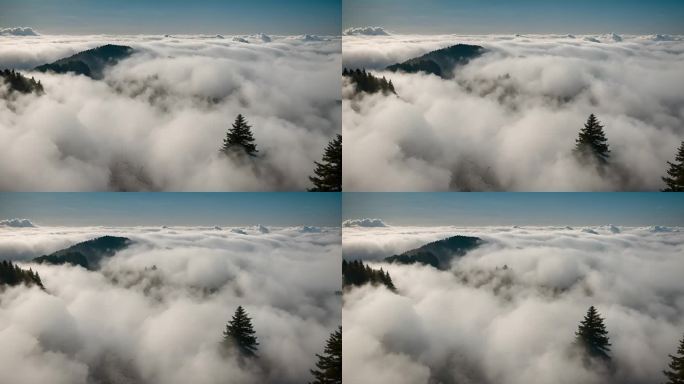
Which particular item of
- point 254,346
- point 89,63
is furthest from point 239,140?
point 254,346

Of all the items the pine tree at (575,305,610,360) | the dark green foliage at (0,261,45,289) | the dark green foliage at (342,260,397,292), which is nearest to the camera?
the dark green foliage at (0,261,45,289)

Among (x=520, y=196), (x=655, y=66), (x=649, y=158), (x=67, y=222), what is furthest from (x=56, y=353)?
(x=655, y=66)

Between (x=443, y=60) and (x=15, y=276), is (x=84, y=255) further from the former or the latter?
(x=443, y=60)

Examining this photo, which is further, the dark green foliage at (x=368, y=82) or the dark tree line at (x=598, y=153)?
the dark green foliage at (x=368, y=82)

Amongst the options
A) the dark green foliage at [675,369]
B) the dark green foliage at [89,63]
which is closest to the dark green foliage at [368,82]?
the dark green foliage at [89,63]

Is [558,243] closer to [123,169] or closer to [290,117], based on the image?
[290,117]

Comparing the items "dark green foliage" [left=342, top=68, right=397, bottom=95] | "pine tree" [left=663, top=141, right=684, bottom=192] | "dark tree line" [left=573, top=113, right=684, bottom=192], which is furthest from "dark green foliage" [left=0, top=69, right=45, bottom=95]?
"pine tree" [left=663, top=141, right=684, bottom=192]

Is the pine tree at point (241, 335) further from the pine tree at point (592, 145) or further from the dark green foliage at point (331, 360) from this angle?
the pine tree at point (592, 145)

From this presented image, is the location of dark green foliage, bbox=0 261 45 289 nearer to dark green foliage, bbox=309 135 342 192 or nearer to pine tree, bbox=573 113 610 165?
dark green foliage, bbox=309 135 342 192
